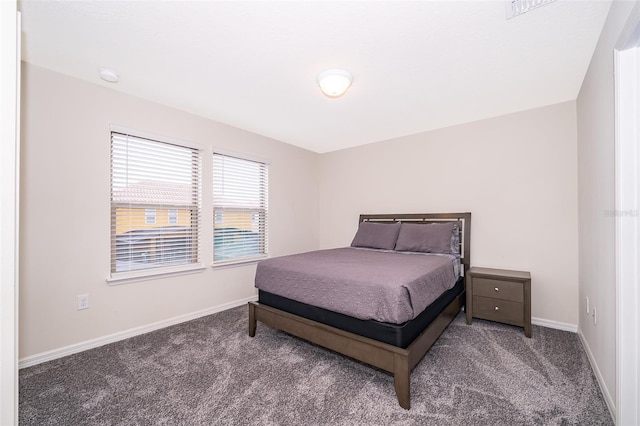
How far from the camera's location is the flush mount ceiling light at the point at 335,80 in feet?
7.04

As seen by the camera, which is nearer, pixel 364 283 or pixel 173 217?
pixel 364 283

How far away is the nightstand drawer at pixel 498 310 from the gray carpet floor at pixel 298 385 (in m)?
0.18

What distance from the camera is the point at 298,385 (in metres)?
1.84

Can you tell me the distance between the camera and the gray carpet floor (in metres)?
1.55

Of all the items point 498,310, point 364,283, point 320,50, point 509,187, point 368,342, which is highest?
point 320,50

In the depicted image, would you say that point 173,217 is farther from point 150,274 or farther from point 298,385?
point 298,385

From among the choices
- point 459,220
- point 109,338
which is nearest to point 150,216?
point 109,338

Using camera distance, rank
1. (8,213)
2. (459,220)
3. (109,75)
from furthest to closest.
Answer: (459,220), (109,75), (8,213)

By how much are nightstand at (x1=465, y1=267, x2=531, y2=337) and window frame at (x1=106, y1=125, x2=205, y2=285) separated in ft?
9.98

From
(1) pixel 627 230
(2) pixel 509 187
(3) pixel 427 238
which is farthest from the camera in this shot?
(3) pixel 427 238

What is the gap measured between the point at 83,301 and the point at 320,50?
113 inches

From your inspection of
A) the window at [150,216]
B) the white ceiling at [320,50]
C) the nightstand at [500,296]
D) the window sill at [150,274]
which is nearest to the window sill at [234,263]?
the window sill at [150,274]

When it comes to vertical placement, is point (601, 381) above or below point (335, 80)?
below

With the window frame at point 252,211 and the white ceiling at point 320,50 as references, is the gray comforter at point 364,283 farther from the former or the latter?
the white ceiling at point 320,50
